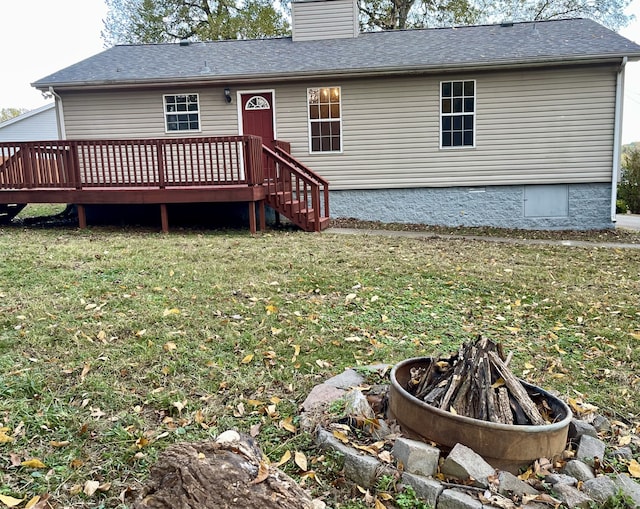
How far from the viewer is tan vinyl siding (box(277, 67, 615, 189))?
10.4 m

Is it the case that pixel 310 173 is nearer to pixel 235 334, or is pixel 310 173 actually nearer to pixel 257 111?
pixel 257 111

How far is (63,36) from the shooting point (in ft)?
90.1

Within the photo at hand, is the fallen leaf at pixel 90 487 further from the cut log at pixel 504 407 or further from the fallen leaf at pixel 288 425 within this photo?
the cut log at pixel 504 407

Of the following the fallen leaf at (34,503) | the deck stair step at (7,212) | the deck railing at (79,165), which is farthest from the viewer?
the deck stair step at (7,212)

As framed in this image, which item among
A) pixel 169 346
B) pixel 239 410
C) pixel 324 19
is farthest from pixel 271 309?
pixel 324 19

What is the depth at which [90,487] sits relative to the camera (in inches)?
87.0

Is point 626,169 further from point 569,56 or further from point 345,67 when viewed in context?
point 345,67

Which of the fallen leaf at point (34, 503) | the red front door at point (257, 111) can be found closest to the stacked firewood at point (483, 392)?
the fallen leaf at point (34, 503)

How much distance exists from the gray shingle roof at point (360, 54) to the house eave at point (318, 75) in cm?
2

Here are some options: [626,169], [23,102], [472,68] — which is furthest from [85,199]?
[23,102]

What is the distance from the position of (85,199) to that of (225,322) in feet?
20.1

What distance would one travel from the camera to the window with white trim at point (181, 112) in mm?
11117

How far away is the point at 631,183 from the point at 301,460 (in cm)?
1955

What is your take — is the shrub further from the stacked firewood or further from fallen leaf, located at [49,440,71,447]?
fallen leaf, located at [49,440,71,447]
